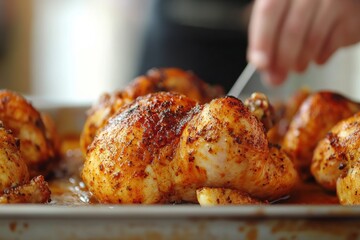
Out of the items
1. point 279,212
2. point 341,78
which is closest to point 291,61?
point 279,212

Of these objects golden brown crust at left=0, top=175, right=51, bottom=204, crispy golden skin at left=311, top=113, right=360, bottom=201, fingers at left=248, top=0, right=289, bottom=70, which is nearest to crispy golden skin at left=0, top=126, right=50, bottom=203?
golden brown crust at left=0, top=175, right=51, bottom=204

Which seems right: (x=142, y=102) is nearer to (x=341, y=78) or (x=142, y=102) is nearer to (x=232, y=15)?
(x=232, y=15)

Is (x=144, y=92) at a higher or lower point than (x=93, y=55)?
higher

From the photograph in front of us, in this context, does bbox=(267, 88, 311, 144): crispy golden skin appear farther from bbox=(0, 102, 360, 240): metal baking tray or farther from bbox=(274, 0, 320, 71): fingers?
bbox=(0, 102, 360, 240): metal baking tray

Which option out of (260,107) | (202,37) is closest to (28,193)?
(260,107)

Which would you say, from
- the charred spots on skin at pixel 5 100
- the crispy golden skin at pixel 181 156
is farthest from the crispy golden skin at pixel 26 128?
the crispy golden skin at pixel 181 156

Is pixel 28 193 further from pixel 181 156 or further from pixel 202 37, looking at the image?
pixel 202 37

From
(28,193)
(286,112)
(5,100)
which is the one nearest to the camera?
(28,193)
